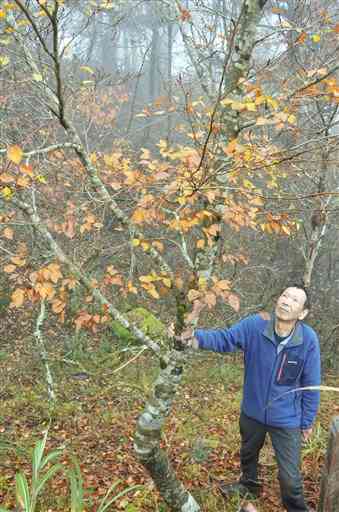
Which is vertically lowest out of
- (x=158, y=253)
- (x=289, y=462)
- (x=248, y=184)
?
(x=289, y=462)

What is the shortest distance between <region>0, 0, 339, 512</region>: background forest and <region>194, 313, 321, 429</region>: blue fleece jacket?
0.43 m

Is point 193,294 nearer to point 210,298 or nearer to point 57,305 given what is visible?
point 210,298

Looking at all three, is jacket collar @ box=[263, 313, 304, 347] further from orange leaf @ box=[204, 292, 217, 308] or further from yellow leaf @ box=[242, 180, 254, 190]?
yellow leaf @ box=[242, 180, 254, 190]

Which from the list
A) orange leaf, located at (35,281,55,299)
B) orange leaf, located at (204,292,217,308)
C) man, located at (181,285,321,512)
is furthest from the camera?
man, located at (181,285,321,512)

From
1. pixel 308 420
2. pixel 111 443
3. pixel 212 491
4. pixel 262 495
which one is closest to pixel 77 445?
pixel 111 443

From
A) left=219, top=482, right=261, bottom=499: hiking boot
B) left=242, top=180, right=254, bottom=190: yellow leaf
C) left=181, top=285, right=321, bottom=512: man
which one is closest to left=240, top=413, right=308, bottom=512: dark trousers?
left=181, top=285, right=321, bottom=512: man

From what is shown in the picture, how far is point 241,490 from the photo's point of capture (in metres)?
3.74

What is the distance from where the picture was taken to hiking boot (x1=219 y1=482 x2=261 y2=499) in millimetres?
3730

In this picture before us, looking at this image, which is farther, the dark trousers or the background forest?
the dark trousers

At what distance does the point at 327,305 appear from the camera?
991 cm

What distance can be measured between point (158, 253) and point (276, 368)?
1.59 meters

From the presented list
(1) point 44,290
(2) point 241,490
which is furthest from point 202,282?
(2) point 241,490

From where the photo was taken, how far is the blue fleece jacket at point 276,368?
124 inches

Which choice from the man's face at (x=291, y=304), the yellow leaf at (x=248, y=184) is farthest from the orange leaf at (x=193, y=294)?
the yellow leaf at (x=248, y=184)
